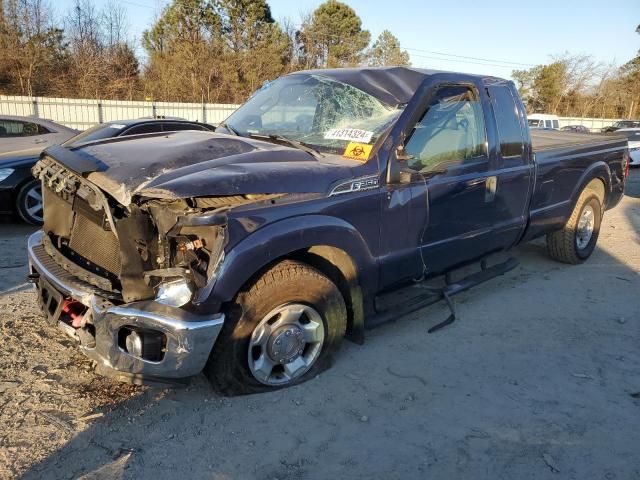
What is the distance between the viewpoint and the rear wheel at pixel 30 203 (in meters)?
6.82

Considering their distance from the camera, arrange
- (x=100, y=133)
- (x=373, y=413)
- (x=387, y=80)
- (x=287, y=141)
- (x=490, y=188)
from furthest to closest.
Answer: (x=100, y=133) → (x=490, y=188) → (x=387, y=80) → (x=287, y=141) → (x=373, y=413)

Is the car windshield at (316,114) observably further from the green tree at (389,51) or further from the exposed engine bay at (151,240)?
the green tree at (389,51)

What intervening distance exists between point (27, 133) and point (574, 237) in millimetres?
8525

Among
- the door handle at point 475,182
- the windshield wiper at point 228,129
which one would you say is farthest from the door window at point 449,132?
the windshield wiper at point 228,129

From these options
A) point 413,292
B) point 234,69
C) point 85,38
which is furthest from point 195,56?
point 413,292

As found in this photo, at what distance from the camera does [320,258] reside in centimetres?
336

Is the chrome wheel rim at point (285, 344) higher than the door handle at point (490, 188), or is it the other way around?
the door handle at point (490, 188)

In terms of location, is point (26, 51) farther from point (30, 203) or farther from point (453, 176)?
point (453, 176)

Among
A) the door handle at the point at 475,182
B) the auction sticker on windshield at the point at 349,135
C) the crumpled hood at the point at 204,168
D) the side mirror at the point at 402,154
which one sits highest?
the auction sticker on windshield at the point at 349,135

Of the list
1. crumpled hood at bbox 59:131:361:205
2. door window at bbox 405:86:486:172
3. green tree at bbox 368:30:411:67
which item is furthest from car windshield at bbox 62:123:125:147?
green tree at bbox 368:30:411:67

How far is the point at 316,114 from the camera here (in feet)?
12.9

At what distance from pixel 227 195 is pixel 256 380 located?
1.14 m

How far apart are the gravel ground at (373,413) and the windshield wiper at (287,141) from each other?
1452 mm

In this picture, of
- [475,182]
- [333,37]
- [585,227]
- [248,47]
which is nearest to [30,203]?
[475,182]
